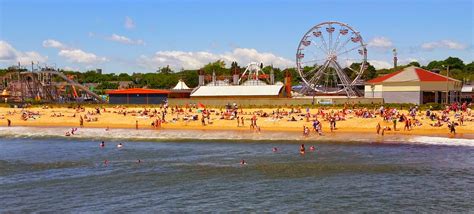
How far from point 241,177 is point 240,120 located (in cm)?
2432

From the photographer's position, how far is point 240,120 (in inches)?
1948

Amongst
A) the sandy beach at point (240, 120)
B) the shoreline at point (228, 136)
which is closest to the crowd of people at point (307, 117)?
the sandy beach at point (240, 120)

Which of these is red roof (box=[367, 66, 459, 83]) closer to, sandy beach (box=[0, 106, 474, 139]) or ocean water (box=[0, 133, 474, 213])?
sandy beach (box=[0, 106, 474, 139])

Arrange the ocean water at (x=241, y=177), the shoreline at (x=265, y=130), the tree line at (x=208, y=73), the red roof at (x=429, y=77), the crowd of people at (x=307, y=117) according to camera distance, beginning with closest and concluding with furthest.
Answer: the ocean water at (x=241, y=177), the shoreline at (x=265, y=130), the crowd of people at (x=307, y=117), the red roof at (x=429, y=77), the tree line at (x=208, y=73)

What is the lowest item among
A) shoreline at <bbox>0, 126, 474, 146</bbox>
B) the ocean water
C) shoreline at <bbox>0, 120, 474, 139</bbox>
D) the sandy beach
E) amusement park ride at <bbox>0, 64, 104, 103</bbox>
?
the ocean water

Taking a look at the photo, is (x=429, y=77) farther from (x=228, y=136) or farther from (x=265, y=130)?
(x=228, y=136)

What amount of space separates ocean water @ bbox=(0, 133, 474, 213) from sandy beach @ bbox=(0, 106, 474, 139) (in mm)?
6126

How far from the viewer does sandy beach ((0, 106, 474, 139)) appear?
42562mm

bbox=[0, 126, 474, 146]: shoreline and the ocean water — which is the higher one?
bbox=[0, 126, 474, 146]: shoreline

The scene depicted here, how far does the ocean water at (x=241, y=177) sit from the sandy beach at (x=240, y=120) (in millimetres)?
6126

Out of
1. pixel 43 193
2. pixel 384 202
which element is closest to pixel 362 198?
pixel 384 202

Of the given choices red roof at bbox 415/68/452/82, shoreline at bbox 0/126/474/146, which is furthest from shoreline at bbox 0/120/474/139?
red roof at bbox 415/68/452/82

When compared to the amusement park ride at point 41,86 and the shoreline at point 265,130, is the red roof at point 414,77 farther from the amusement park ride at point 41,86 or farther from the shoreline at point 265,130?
the amusement park ride at point 41,86

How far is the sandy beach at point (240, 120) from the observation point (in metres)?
42.6
